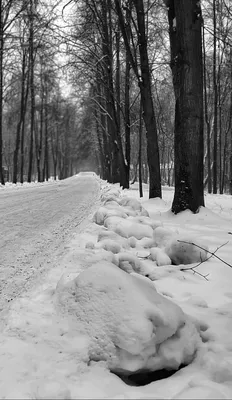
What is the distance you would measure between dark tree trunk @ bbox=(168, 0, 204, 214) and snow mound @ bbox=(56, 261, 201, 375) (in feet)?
13.8

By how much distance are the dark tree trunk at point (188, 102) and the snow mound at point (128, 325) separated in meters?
4.21

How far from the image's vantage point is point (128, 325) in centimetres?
179

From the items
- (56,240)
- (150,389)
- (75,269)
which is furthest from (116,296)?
(56,240)

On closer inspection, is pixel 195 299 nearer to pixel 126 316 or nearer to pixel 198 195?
pixel 126 316

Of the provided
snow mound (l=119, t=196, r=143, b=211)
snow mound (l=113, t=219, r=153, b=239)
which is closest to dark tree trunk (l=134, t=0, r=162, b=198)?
snow mound (l=119, t=196, r=143, b=211)

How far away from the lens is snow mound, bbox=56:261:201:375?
5.67 feet

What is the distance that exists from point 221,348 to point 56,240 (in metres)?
3.29

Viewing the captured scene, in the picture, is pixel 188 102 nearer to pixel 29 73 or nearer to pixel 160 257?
pixel 160 257

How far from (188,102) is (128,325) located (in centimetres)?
506

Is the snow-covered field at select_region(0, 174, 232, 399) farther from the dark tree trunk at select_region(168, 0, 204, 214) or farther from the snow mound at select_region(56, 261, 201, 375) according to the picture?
the dark tree trunk at select_region(168, 0, 204, 214)

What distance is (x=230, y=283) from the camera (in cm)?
299

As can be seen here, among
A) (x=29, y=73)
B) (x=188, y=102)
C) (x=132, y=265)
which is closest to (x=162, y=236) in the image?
(x=132, y=265)

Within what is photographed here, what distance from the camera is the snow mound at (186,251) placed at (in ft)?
11.7

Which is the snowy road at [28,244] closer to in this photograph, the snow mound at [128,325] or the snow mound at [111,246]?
the snow mound at [111,246]
